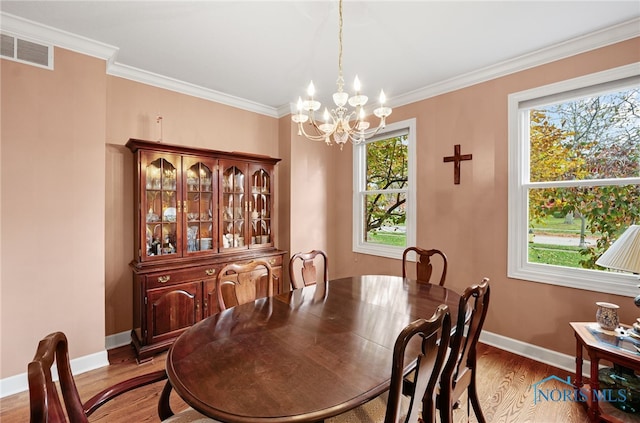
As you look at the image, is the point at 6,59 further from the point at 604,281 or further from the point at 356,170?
the point at 604,281

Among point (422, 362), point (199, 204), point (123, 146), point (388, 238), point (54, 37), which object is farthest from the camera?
point (388, 238)

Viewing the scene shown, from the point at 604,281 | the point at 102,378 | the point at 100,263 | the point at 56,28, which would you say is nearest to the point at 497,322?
the point at 604,281

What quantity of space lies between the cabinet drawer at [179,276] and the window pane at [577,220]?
3051 millimetres

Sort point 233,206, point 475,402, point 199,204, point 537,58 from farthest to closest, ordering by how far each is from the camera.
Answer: point 233,206
point 199,204
point 537,58
point 475,402

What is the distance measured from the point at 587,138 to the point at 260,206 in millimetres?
3329

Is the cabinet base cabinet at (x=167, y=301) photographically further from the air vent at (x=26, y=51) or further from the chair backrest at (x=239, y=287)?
the air vent at (x=26, y=51)

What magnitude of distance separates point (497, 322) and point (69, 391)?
3288mm

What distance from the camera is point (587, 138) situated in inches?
99.1

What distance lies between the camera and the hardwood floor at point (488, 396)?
6.42 feet

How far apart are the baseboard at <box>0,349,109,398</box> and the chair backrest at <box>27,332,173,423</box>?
1.73 metres

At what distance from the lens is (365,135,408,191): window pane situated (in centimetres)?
379

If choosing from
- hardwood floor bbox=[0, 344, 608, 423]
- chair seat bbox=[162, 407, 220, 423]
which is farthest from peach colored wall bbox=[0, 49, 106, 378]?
chair seat bbox=[162, 407, 220, 423]

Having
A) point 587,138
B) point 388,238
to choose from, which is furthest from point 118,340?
point 587,138

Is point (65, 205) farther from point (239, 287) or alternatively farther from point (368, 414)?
point (368, 414)
